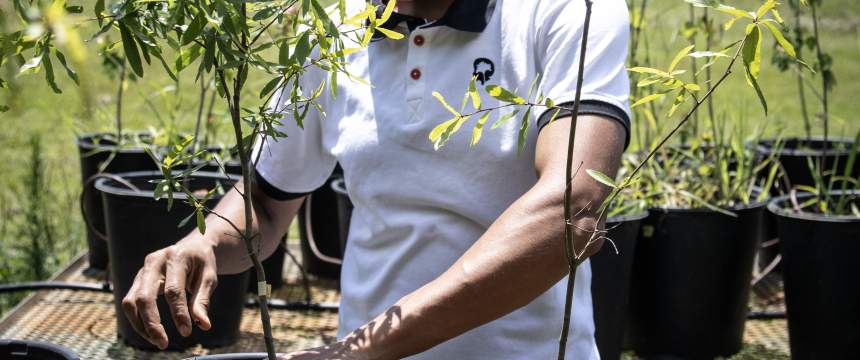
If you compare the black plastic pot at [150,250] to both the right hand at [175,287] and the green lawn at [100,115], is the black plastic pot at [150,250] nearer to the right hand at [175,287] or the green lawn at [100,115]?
the green lawn at [100,115]

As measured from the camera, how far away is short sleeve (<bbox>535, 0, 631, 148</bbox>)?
4.02 feet

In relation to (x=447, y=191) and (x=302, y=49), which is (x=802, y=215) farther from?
(x=302, y=49)

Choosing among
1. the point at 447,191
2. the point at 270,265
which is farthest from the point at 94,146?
the point at 447,191

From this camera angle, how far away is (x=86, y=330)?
304 centimetres

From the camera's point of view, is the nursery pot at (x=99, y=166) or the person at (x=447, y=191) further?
the nursery pot at (x=99, y=166)

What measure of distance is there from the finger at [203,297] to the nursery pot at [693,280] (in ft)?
5.88

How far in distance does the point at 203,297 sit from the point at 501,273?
1.38 ft

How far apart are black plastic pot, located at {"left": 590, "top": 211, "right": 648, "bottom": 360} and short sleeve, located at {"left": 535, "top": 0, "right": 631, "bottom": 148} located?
145 cm

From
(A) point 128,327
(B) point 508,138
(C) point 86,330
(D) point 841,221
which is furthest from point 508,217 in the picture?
(C) point 86,330

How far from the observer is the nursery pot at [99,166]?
362 cm

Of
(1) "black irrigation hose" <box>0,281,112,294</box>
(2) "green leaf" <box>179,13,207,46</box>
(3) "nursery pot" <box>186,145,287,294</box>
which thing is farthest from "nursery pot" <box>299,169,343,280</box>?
(2) "green leaf" <box>179,13,207,46</box>

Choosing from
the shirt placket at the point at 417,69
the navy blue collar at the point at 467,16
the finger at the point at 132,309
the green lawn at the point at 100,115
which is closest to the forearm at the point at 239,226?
the finger at the point at 132,309

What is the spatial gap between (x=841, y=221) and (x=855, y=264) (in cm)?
12

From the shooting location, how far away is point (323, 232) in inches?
152
